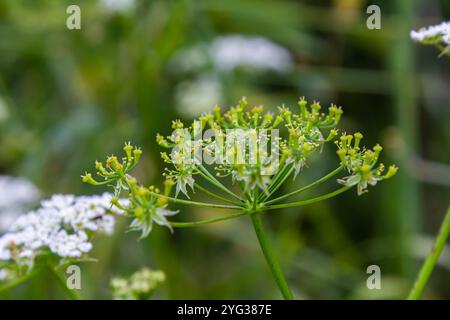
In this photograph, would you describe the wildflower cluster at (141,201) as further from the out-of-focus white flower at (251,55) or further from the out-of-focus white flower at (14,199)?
the out-of-focus white flower at (251,55)

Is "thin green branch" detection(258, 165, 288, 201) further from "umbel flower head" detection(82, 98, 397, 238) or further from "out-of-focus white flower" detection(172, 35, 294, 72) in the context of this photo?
"out-of-focus white flower" detection(172, 35, 294, 72)

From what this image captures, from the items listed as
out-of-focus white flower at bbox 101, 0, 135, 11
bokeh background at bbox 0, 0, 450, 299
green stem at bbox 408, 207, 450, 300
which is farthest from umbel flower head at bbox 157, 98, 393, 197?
out-of-focus white flower at bbox 101, 0, 135, 11

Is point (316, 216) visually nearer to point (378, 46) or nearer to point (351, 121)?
point (351, 121)

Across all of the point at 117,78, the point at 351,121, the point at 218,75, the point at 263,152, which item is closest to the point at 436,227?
the point at 351,121

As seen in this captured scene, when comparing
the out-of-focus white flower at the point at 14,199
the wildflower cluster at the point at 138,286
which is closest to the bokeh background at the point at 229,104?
the out-of-focus white flower at the point at 14,199

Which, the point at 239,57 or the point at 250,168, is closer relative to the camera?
the point at 250,168

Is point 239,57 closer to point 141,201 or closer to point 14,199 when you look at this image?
point 14,199

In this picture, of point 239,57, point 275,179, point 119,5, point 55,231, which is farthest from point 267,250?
point 239,57
